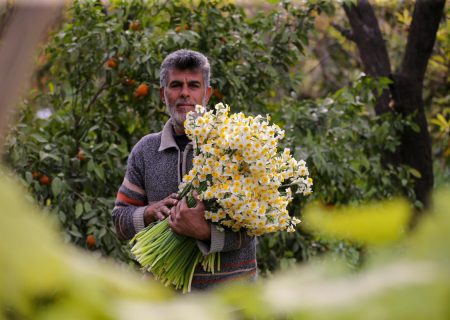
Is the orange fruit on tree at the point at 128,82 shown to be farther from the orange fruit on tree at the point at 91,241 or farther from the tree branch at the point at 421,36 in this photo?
the tree branch at the point at 421,36

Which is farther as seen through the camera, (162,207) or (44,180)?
(44,180)

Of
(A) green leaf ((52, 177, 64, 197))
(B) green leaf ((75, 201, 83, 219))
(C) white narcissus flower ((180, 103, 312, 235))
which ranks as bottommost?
(B) green leaf ((75, 201, 83, 219))

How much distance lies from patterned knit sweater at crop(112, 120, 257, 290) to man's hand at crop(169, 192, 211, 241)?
53 millimetres

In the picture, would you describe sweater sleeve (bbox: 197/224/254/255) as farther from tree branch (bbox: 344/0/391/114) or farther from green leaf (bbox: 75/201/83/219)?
tree branch (bbox: 344/0/391/114)

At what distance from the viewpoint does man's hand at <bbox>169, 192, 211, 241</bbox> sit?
2682 mm

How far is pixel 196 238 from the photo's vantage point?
8.96 ft

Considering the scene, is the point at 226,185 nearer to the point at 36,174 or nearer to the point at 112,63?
the point at 36,174

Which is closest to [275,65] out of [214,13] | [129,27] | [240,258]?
[214,13]

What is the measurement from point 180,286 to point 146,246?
0.18m

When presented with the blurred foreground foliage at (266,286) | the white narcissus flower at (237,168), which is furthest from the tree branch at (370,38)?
the blurred foreground foliage at (266,286)

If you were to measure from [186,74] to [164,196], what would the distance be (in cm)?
52

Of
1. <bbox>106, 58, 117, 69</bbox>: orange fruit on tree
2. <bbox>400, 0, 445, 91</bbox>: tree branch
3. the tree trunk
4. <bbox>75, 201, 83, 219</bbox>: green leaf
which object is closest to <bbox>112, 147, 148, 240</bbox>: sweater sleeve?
<bbox>75, 201, 83, 219</bbox>: green leaf

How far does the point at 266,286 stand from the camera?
66 cm

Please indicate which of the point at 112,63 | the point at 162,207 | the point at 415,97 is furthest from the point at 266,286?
the point at 415,97
